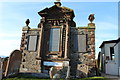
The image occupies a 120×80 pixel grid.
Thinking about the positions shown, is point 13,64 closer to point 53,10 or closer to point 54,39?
point 54,39

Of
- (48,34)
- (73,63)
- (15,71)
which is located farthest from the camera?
A: (48,34)

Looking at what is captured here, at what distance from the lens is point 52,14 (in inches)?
602

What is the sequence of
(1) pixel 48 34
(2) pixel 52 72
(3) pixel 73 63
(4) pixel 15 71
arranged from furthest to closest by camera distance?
(1) pixel 48 34, (3) pixel 73 63, (4) pixel 15 71, (2) pixel 52 72

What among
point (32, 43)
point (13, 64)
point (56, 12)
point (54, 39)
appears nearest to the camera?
point (13, 64)

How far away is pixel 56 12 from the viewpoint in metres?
15.2

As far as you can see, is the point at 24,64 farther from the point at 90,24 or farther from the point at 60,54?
the point at 90,24

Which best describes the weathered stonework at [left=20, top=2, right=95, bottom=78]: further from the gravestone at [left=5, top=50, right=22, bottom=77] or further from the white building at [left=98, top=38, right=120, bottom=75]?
the white building at [left=98, top=38, right=120, bottom=75]

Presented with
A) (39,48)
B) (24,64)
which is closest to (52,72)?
(39,48)

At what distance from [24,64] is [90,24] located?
9.07m

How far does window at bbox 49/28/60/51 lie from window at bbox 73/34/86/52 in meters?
2.00

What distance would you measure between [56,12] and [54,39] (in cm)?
351

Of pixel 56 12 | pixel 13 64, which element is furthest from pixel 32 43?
pixel 56 12

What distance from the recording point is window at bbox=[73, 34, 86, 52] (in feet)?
44.5

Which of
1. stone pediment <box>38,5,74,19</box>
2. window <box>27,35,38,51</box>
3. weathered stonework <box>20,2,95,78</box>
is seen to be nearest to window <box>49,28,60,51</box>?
weathered stonework <box>20,2,95,78</box>
